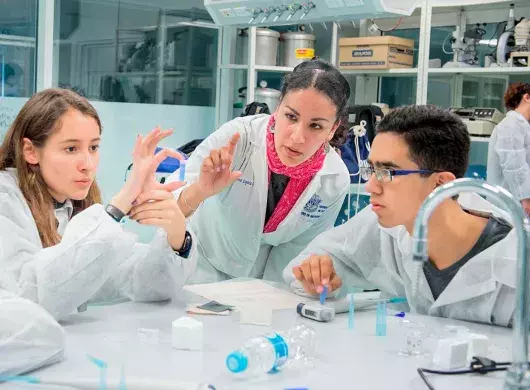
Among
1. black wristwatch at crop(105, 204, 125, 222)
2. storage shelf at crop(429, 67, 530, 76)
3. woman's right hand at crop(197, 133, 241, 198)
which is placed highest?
storage shelf at crop(429, 67, 530, 76)

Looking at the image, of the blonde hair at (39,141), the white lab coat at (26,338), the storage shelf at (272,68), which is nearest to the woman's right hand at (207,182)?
the blonde hair at (39,141)

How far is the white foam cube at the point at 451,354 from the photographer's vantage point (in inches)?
53.2

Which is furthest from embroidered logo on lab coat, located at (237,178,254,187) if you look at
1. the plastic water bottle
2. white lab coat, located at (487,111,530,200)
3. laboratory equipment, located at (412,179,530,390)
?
white lab coat, located at (487,111,530,200)

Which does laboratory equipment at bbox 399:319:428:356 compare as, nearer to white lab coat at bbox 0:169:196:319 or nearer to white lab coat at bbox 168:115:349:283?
white lab coat at bbox 0:169:196:319

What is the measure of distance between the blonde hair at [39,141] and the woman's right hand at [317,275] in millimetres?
636

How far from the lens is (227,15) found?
3273 mm

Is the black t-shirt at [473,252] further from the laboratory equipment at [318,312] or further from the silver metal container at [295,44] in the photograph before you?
the silver metal container at [295,44]

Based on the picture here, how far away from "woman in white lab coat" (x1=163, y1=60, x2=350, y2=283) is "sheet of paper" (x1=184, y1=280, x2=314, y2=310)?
10.9 inches

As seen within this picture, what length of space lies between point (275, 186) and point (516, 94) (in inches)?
95.0

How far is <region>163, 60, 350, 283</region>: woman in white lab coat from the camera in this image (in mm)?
2107

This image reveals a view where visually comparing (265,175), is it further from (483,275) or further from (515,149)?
(515,149)

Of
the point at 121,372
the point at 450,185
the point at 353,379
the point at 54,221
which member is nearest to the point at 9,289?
the point at 54,221

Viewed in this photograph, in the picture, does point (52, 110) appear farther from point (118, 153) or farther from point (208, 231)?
point (118, 153)

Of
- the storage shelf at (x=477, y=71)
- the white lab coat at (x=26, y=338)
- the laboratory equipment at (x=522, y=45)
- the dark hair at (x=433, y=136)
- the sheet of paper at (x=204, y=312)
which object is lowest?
the sheet of paper at (x=204, y=312)
